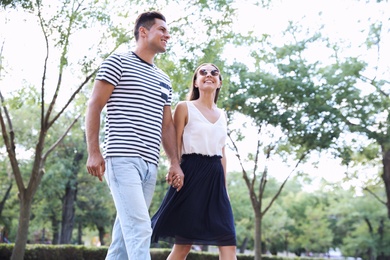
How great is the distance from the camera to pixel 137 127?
341 cm

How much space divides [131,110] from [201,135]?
1.07m

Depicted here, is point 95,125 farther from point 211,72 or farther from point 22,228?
point 22,228

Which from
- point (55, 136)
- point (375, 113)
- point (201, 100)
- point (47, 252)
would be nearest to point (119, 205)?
point (201, 100)

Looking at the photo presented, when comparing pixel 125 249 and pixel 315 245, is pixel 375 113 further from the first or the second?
pixel 315 245

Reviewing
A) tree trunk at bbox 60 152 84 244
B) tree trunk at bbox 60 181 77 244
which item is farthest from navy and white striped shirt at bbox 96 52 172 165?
tree trunk at bbox 60 181 77 244

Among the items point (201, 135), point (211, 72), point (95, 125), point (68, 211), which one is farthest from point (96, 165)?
point (68, 211)

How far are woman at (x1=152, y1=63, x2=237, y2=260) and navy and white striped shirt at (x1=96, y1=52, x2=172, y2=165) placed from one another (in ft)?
2.56

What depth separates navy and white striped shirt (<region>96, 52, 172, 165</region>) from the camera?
337 centimetres

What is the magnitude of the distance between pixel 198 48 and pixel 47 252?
28.9ft

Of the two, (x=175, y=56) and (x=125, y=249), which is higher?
(x=175, y=56)

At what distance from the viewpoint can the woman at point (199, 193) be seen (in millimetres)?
4211

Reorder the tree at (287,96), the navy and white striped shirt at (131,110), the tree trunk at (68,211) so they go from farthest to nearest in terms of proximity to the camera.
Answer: the tree trunk at (68,211), the tree at (287,96), the navy and white striped shirt at (131,110)

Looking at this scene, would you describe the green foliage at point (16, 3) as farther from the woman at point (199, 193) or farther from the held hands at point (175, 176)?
the held hands at point (175, 176)

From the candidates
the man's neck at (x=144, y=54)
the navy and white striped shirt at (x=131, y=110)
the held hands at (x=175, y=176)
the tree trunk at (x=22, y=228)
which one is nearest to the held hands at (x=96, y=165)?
the navy and white striped shirt at (x=131, y=110)
